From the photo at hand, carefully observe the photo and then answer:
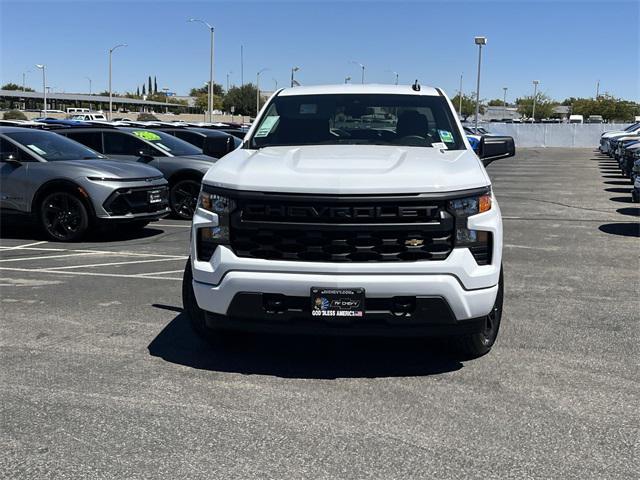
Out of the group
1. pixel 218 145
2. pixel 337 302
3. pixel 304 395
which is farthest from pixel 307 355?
pixel 218 145

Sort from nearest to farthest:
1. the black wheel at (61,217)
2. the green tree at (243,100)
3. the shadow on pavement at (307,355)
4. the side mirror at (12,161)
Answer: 1. the shadow on pavement at (307,355)
2. the black wheel at (61,217)
3. the side mirror at (12,161)
4. the green tree at (243,100)

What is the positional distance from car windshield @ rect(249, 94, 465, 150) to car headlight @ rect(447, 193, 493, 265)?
1201 millimetres

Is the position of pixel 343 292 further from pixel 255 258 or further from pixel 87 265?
pixel 87 265

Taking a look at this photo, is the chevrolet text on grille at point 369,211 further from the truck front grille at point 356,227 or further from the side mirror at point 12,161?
the side mirror at point 12,161

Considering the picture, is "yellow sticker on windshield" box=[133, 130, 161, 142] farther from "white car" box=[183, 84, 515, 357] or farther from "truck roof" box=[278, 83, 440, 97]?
"white car" box=[183, 84, 515, 357]

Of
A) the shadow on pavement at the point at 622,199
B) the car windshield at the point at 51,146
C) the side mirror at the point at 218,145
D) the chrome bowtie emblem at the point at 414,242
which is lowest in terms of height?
the shadow on pavement at the point at 622,199

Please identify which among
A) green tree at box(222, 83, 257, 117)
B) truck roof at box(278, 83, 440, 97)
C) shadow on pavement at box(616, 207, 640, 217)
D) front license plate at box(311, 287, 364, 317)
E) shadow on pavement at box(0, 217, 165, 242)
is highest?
green tree at box(222, 83, 257, 117)

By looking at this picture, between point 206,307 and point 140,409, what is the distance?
29.7 inches

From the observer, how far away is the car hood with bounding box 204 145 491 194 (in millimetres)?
4188

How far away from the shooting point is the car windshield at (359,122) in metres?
5.63

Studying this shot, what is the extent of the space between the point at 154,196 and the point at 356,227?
6.62 metres

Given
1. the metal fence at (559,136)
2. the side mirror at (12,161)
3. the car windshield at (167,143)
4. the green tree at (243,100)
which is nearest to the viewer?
the side mirror at (12,161)

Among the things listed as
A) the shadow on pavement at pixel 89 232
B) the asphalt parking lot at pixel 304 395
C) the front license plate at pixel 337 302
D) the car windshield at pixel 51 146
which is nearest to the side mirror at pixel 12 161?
the car windshield at pixel 51 146

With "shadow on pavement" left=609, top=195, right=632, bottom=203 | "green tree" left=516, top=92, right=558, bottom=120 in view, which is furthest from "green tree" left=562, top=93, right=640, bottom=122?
"shadow on pavement" left=609, top=195, right=632, bottom=203
